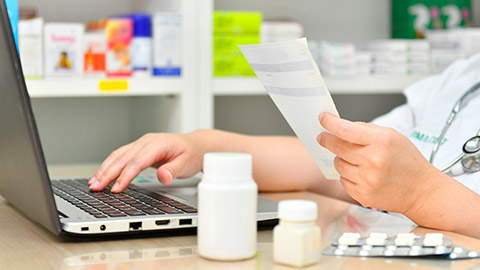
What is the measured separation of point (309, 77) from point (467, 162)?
53cm

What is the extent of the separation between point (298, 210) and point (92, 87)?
1.32m

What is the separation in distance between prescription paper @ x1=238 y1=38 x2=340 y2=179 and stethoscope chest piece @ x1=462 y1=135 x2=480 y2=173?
389mm

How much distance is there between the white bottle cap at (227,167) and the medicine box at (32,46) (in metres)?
1.28

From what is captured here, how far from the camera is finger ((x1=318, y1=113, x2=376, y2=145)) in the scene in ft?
2.38

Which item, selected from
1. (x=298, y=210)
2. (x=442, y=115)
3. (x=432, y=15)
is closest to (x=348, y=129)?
(x=298, y=210)

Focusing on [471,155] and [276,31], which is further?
[276,31]

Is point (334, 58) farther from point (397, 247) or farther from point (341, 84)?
point (397, 247)

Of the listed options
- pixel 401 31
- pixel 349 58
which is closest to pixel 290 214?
pixel 349 58

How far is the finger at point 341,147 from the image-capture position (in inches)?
30.4

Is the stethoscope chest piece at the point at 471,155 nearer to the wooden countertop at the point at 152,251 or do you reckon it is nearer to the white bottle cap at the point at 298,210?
the wooden countertop at the point at 152,251

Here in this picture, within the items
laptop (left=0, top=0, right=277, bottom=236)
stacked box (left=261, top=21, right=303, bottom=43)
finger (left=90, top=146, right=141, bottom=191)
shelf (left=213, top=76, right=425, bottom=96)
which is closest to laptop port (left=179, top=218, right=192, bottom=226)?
laptop (left=0, top=0, right=277, bottom=236)

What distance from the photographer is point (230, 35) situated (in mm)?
1984

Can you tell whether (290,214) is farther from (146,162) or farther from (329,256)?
(146,162)

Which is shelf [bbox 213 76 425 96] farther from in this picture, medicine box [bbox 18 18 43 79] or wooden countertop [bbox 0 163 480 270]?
wooden countertop [bbox 0 163 480 270]
